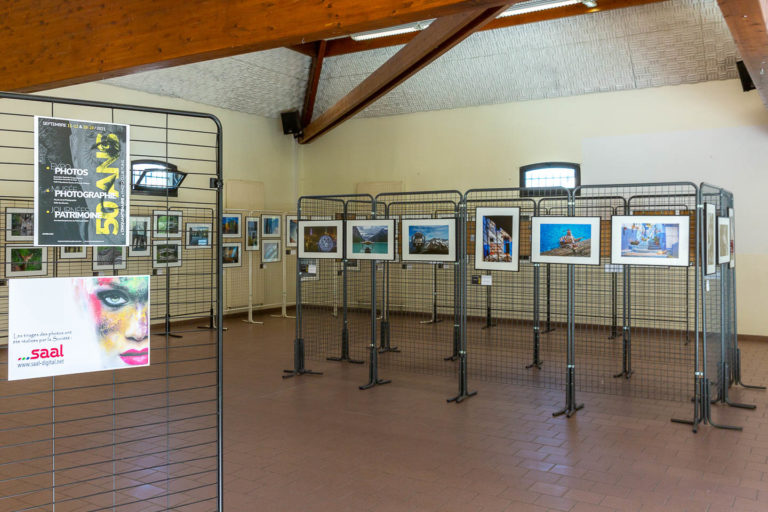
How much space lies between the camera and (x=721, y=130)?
9758 mm

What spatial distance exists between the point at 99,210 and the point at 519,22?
8.81 metres

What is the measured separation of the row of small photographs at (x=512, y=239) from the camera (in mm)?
5613

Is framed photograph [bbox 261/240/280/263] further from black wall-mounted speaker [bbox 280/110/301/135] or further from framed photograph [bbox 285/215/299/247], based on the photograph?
black wall-mounted speaker [bbox 280/110/301/135]

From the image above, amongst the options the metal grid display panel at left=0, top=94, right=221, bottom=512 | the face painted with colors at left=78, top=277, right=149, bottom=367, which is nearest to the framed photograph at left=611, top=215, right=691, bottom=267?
the metal grid display panel at left=0, top=94, right=221, bottom=512

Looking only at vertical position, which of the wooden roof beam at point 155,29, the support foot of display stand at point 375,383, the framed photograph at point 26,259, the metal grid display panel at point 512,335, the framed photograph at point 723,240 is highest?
the wooden roof beam at point 155,29

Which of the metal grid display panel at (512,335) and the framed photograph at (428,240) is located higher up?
the framed photograph at (428,240)

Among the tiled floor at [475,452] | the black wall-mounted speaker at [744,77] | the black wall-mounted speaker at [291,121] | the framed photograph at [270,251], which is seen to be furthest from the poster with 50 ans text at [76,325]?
the black wall-mounted speaker at [291,121]

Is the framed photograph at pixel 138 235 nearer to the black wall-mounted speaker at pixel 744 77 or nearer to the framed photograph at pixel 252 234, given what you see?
the framed photograph at pixel 252 234

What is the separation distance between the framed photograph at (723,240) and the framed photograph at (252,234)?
813cm

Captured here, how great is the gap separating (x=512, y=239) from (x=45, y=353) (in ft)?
15.4

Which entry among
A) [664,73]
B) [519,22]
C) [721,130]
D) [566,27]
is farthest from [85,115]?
[721,130]

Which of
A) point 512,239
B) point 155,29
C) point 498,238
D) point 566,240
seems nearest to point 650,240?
point 566,240

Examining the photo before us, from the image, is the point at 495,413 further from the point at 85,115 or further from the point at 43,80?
the point at 85,115

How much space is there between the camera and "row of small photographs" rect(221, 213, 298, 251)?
11.8 metres
